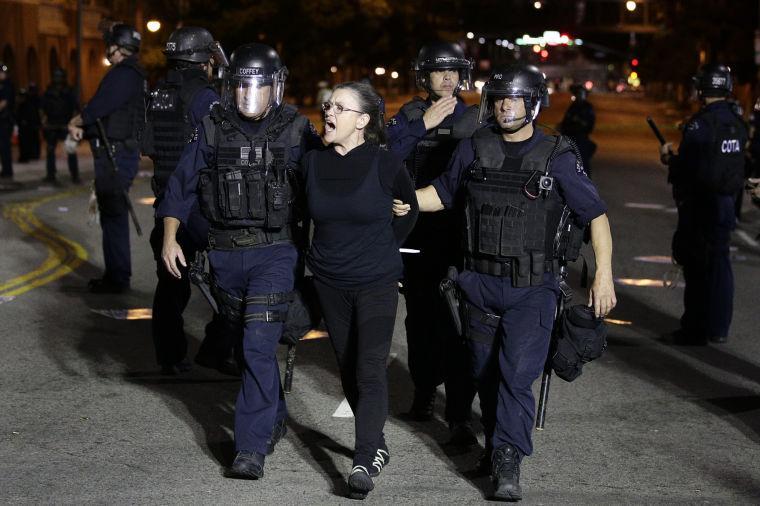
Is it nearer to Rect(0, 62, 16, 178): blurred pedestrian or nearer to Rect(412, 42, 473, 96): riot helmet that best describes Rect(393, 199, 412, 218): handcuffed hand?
Rect(412, 42, 473, 96): riot helmet

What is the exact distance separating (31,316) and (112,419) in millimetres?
3361

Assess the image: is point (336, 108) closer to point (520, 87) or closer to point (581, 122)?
point (520, 87)

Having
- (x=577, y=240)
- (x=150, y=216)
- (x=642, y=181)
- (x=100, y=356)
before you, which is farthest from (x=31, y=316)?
(x=642, y=181)

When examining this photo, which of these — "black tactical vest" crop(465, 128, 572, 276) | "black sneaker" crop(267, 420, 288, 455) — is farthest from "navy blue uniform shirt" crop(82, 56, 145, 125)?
"black tactical vest" crop(465, 128, 572, 276)

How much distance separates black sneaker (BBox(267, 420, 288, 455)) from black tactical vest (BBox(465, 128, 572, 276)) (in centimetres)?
136

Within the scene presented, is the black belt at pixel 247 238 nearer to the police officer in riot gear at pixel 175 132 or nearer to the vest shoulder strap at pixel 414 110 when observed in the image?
the vest shoulder strap at pixel 414 110

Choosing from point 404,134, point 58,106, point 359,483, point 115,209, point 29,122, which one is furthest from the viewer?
point 29,122

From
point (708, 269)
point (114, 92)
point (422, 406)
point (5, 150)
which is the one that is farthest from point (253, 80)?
point (5, 150)

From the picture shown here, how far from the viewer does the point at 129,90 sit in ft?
36.2

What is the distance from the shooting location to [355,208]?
5992 millimetres

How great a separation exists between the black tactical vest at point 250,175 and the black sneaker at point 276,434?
3.22ft

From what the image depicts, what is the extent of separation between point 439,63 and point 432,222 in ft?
2.68

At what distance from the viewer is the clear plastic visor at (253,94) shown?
6402 mm

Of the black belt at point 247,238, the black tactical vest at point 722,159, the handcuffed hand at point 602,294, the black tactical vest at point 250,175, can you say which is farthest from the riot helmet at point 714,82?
the black belt at point 247,238
